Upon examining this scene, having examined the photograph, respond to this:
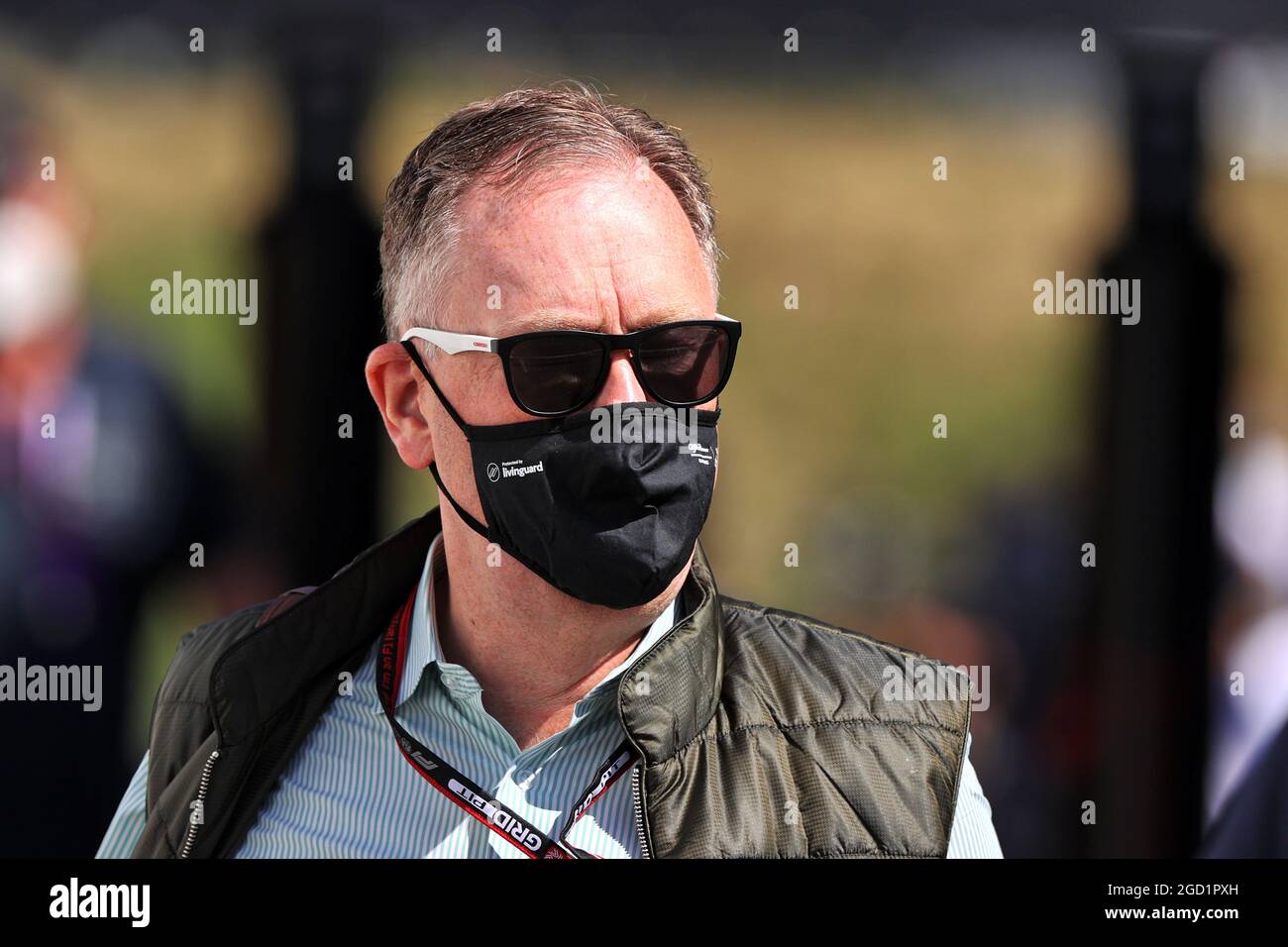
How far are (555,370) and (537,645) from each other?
53 centimetres

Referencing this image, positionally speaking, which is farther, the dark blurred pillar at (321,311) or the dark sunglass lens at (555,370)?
the dark blurred pillar at (321,311)

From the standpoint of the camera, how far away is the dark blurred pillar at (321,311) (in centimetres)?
310

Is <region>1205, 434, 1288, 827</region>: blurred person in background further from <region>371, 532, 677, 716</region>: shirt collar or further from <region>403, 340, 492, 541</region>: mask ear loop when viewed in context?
<region>403, 340, 492, 541</region>: mask ear loop

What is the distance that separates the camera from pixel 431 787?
6.73 feet

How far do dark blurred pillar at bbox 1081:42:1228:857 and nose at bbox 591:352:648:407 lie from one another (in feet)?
5.75

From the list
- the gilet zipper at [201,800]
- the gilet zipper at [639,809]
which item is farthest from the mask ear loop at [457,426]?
the gilet zipper at [201,800]

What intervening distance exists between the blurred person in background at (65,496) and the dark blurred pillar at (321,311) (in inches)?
11.1

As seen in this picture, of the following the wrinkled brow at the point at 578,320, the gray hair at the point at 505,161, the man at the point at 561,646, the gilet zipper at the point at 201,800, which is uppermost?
the gray hair at the point at 505,161

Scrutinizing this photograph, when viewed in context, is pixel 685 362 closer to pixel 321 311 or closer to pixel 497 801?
pixel 497 801

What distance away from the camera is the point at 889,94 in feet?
10.3

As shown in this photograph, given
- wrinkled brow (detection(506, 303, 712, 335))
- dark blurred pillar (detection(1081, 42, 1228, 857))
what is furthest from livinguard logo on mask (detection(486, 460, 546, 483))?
dark blurred pillar (detection(1081, 42, 1228, 857))

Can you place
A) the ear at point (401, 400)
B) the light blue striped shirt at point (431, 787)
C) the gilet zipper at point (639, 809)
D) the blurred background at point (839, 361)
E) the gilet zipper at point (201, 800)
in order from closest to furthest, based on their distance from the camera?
1. the gilet zipper at point (639, 809)
2. the light blue striped shirt at point (431, 787)
3. the gilet zipper at point (201, 800)
4. the ear at point (401, 400)
5. the blurred background at point (839, 361)

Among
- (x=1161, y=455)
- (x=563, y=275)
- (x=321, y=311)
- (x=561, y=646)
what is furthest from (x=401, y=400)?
(x=1161, y=455)

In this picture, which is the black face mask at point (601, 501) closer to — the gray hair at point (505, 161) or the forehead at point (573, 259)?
the forehead at point (573, 259)
